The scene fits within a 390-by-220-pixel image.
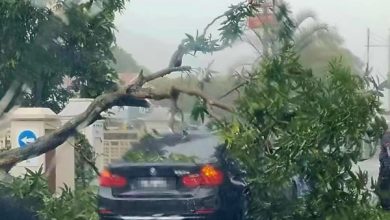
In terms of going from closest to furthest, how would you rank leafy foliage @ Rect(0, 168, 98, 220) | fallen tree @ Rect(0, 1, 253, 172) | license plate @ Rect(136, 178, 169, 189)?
1. license plate @ Rect(136, 178, 169, 189)
2. fallen tree @ Rect(0, 1, 253, 172)
3. leafy foliage @ Rect(0, 168, 98, 220)

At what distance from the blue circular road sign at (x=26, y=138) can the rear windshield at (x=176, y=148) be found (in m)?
1.43

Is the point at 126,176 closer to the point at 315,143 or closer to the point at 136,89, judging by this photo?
the point at 136,89

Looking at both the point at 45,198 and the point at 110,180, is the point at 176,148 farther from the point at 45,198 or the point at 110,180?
the point at 45,198

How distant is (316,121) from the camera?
20.9 feet

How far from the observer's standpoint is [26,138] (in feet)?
25.2

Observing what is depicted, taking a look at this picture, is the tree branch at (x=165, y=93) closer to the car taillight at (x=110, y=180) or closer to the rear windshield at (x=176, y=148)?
the rear windshield at (x=176, y=148)

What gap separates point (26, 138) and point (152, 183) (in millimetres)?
1844

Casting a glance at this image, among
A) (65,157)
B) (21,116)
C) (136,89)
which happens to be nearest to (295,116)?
(136,89)

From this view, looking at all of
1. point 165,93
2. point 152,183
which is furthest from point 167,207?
point 165,93

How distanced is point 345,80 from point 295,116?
489mm

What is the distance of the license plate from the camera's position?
249 inches

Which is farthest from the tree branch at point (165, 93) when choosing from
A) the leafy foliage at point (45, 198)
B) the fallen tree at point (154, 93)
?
the leafy foliage at point (45, 198)

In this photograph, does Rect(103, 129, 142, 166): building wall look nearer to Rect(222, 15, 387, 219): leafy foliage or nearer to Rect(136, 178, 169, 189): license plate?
Rect(136, 178, 169, 189): license plate

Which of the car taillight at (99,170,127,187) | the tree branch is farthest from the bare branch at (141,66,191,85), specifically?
the car taillight at (99,170,127,187)
